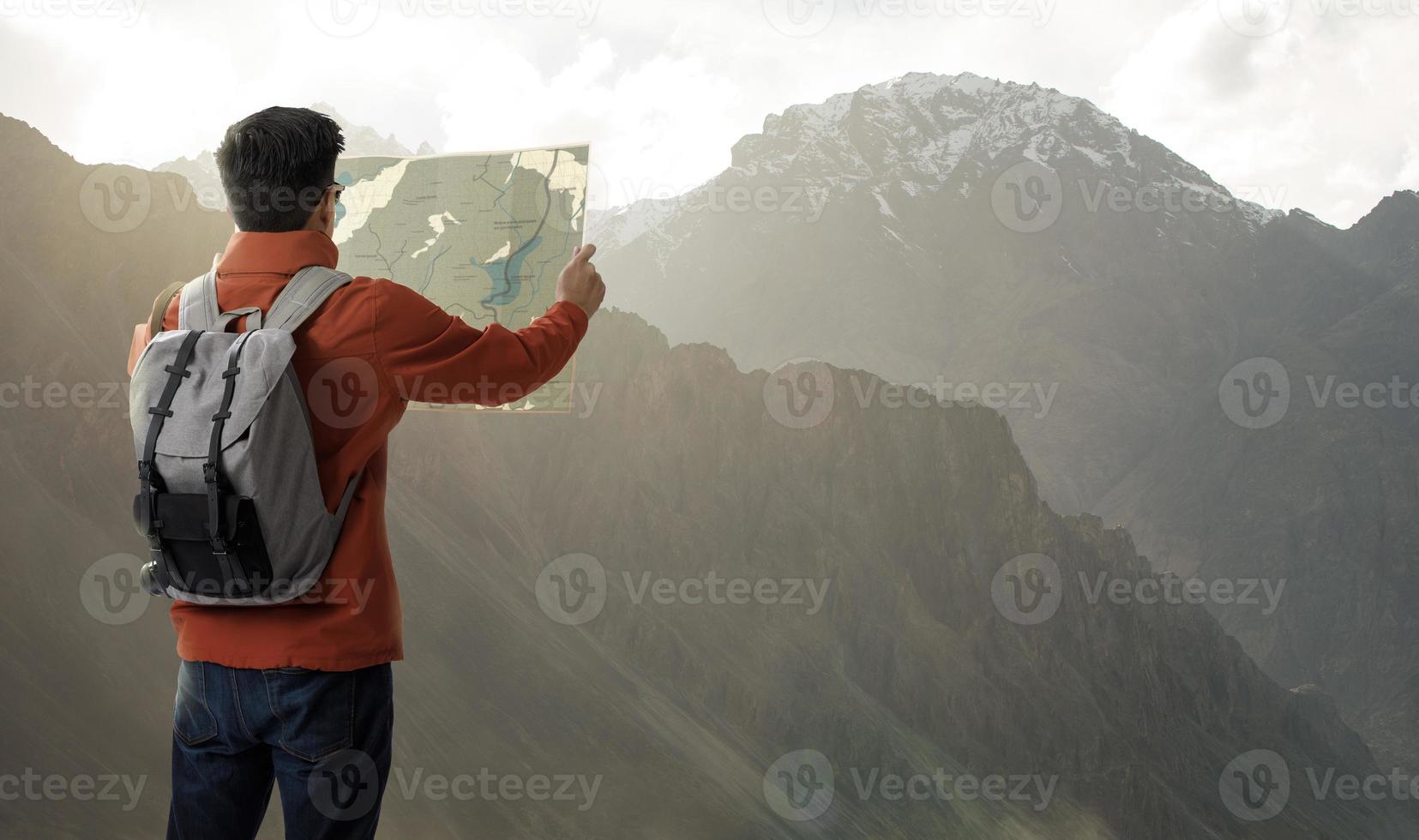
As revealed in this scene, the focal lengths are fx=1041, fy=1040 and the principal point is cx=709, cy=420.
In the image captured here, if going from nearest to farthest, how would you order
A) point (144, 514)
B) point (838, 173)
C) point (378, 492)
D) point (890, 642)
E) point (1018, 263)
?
point (144, 514)
point (378, 492)
point (890, 642)
point (1018, 263)
point (838, 173)

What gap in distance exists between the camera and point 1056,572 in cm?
4578

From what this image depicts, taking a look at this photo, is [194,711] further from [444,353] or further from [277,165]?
[277,165]

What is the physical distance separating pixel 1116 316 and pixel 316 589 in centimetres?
11095

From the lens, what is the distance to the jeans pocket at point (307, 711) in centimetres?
188

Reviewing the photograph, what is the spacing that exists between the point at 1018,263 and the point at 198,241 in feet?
323

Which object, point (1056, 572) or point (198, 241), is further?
point (1056, 572)

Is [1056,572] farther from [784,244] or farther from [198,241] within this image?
[784,244]

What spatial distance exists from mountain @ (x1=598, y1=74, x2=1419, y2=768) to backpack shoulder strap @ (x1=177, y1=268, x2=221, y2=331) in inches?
3163

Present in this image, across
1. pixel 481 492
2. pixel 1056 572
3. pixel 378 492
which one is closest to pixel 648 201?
pixel 1056 572

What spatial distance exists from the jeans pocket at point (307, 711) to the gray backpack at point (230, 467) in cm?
15
